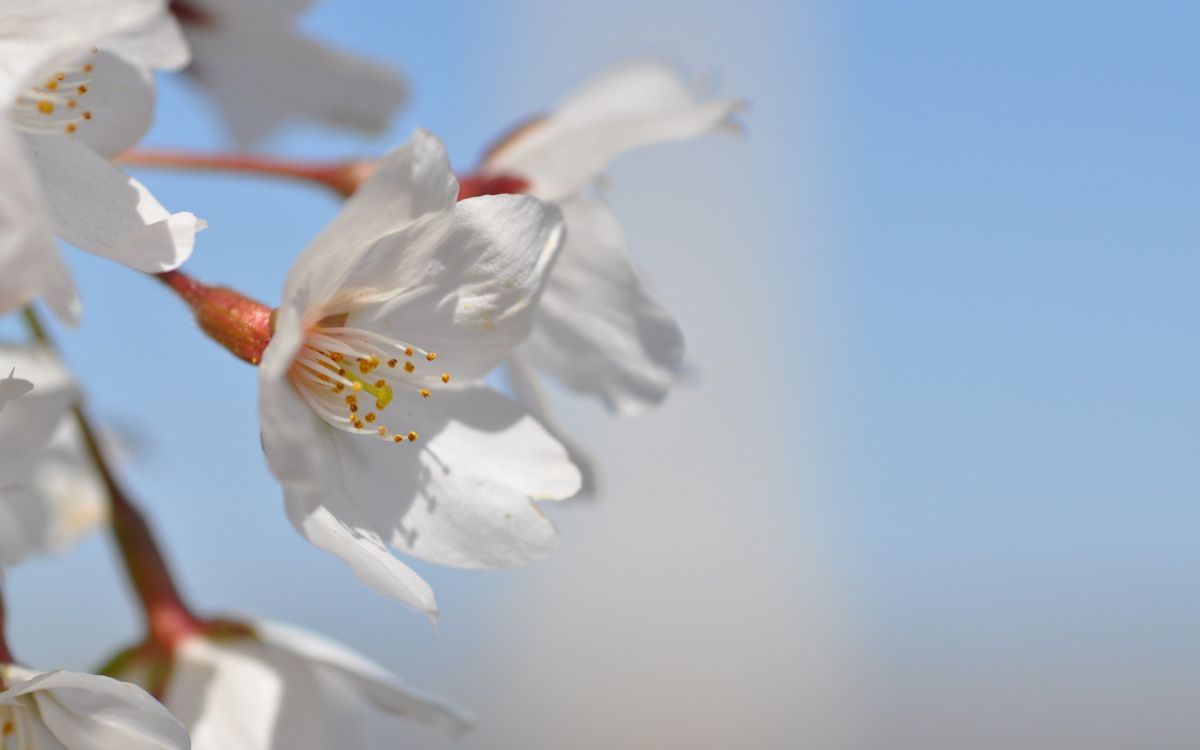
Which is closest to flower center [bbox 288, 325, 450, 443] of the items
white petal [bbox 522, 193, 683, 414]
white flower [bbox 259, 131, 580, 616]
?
white flower [bbox 259, 131, 580, 616]

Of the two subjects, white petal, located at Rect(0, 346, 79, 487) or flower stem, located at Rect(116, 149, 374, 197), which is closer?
white petal, located at Rect(0, 346, 79, 487)

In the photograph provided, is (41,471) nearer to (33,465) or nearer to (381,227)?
(33,465)

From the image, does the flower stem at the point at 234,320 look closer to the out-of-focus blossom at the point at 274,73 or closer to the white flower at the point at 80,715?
the white flower at the point at 80,715

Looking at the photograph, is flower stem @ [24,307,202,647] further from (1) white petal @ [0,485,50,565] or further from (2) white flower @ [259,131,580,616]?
(2) white flower @ [259,131,580,616]

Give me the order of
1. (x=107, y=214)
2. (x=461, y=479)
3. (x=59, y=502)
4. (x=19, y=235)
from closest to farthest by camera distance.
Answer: (x=19, y=235), (x=107, y=214), (x=461, y=479), (x=59, y=502)

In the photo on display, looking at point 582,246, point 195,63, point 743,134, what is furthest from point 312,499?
point 195,63

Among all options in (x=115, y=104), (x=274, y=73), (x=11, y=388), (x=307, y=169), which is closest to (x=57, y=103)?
(x=115, y=104)
